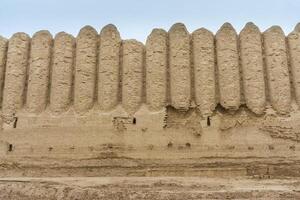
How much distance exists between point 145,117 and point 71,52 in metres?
1.50

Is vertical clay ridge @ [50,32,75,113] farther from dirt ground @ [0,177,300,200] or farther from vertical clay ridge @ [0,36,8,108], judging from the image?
dirt ground @ [0,177,300,200]

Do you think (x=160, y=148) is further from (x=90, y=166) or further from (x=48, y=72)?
(x=48, y=72)

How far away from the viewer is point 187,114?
21.4 feet

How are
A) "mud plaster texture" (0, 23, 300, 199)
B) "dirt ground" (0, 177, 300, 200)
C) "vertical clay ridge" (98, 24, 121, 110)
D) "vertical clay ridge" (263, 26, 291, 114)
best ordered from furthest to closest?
→ "vertical clay ridge" (98, 24, 121, 110) < "vertical clay ridge" (263, 26, 291, 114) < "mud plaster texture" (0, 23, 300, 199) < "dirt ground" (0, 177, 300, 200)

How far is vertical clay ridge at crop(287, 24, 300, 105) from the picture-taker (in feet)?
21.6

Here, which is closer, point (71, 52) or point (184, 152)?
point (184, 152)

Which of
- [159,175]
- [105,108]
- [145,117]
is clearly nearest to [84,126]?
[105,108]

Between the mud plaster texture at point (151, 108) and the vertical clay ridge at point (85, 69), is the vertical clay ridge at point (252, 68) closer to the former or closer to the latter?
the mud plaster texture at point (151, 108)

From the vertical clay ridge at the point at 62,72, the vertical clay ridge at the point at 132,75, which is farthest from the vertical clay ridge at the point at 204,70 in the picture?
the vertical clay ridge at the point at 62,72

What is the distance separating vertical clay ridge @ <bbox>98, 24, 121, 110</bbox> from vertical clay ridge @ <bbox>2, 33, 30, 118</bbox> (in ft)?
3.71

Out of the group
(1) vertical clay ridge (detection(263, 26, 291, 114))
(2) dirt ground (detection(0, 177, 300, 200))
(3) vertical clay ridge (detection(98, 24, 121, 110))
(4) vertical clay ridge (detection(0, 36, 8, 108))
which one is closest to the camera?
(2) dirt ground (detection(0, 177, 300, 200))

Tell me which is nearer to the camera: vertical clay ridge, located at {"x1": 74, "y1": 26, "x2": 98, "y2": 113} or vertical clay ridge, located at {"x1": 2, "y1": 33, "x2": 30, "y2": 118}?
vertical clay ridge, located at {"x1": 74, "y1": 26, "x2": 98, "y2": 113}

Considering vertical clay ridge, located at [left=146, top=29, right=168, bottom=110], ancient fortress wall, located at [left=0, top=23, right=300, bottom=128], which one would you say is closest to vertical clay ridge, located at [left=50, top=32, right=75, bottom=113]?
ancient fortress wall, located at [left=0, top=23, right=300, bottom=128]

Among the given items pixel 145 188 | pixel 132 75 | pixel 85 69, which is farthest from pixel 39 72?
pixel 145 188
